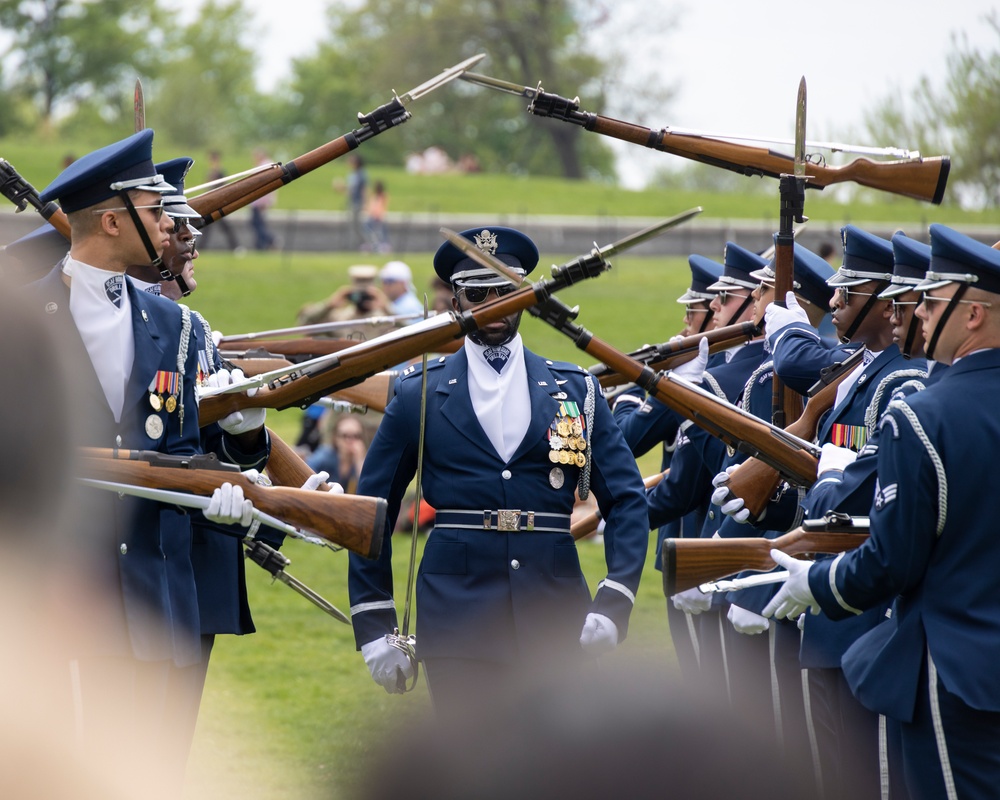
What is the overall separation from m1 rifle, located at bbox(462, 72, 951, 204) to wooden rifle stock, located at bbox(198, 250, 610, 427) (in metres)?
1.58

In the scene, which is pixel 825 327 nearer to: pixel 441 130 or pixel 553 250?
pixel 553 250

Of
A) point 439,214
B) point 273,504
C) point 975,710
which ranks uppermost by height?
point 439,214

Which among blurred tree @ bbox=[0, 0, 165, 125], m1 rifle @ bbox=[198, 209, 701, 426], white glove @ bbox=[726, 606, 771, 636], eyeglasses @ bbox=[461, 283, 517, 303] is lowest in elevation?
white glove @ bbox=[726, 606, 771, 636]

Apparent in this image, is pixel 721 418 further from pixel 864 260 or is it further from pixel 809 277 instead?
pixel 809 277

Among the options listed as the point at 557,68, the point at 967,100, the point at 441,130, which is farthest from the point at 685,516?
the point at 441,130

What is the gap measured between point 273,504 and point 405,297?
920 cm

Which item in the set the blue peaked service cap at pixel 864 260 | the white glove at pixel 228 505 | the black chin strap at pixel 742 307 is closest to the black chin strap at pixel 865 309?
the blue peaked service cap at pixel 864 260

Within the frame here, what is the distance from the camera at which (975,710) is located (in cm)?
423

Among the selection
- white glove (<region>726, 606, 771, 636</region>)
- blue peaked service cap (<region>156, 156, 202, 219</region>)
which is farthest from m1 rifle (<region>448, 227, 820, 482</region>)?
blue peaked service cap (<region>156, 156, 202, 219</region>)

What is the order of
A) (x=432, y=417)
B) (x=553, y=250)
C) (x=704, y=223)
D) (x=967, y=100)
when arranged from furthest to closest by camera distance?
(x=967, y=100) < (x=704, y=223) < (x=553, y=250) < (x=432, y=417)

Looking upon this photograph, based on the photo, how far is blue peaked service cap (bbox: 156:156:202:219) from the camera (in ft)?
17.0

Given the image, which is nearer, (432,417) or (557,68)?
(432,417)

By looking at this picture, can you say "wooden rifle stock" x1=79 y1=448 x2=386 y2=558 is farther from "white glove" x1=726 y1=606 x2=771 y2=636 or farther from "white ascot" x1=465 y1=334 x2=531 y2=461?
"white glove" x1=726 y1=606 x2=771 y2=636

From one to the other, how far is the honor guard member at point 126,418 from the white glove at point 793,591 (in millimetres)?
1829
